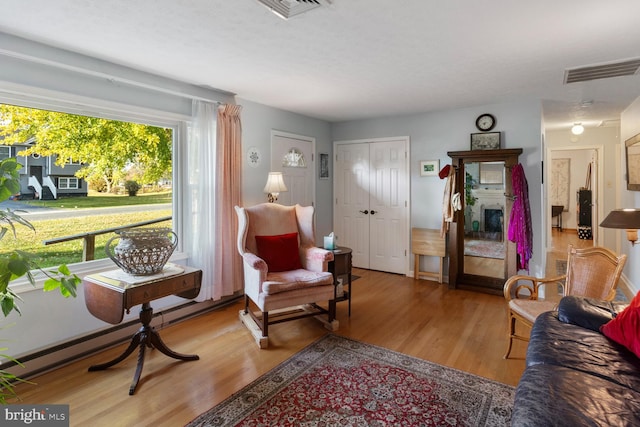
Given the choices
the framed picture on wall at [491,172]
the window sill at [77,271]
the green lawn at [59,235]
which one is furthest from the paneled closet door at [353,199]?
the window sill at [77,271]

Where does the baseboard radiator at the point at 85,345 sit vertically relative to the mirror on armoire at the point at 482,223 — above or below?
below

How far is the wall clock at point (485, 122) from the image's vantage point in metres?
4.30

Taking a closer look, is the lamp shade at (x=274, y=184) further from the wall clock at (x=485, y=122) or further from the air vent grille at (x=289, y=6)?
the wall clock at (x=485, y=122)

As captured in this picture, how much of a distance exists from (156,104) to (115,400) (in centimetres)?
244

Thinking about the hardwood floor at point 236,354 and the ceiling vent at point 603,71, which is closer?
the hardwood floor at point 236,354

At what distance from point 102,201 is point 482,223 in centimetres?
413

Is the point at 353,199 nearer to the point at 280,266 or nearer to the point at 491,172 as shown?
the point at 491,172

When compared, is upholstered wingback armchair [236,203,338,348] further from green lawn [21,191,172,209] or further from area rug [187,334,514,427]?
green lawn [21,191,172,209]

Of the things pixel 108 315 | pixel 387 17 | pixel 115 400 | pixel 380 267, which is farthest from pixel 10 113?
pixel 380 267

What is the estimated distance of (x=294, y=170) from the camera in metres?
4.85

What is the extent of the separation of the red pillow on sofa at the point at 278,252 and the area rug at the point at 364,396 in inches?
36.7

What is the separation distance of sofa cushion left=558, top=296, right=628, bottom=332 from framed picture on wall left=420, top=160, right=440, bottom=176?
8.95 ft

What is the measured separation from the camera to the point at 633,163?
395cm

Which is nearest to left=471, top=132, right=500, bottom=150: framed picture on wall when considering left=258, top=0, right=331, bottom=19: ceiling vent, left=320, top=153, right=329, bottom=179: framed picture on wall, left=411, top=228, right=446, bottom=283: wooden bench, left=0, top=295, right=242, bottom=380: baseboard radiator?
left=411, top=228, right=446, bottom=283: wooden bench
